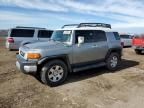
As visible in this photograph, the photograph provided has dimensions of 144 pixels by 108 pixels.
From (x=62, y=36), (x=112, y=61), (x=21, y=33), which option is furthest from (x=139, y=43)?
(x=62, y=36)

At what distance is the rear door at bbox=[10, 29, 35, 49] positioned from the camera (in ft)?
48.9

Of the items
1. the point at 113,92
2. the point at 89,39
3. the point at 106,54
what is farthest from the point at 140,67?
the point at 113,92

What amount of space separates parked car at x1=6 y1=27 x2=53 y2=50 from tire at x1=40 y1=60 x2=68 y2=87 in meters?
7.86

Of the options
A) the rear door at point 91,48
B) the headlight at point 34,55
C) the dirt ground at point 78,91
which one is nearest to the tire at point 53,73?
the dirt ground at point 78,91

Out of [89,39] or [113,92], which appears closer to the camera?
[113,92]

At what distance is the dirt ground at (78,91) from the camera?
5367mm

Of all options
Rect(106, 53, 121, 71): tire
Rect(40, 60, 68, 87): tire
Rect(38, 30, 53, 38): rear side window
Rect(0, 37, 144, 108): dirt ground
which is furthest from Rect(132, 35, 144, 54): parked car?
Rect(40, 60, 68, 87): tire

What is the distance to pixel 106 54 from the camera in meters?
8.73

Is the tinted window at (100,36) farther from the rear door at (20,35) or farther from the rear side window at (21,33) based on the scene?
the rear side window at (21,33)

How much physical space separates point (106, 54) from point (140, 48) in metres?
6.70

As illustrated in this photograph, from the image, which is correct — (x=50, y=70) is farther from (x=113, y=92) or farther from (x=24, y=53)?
(x=113, y=92)

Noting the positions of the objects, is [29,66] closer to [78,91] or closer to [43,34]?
[78,91]

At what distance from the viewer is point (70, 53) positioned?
7211mm

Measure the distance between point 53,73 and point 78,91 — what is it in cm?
104
